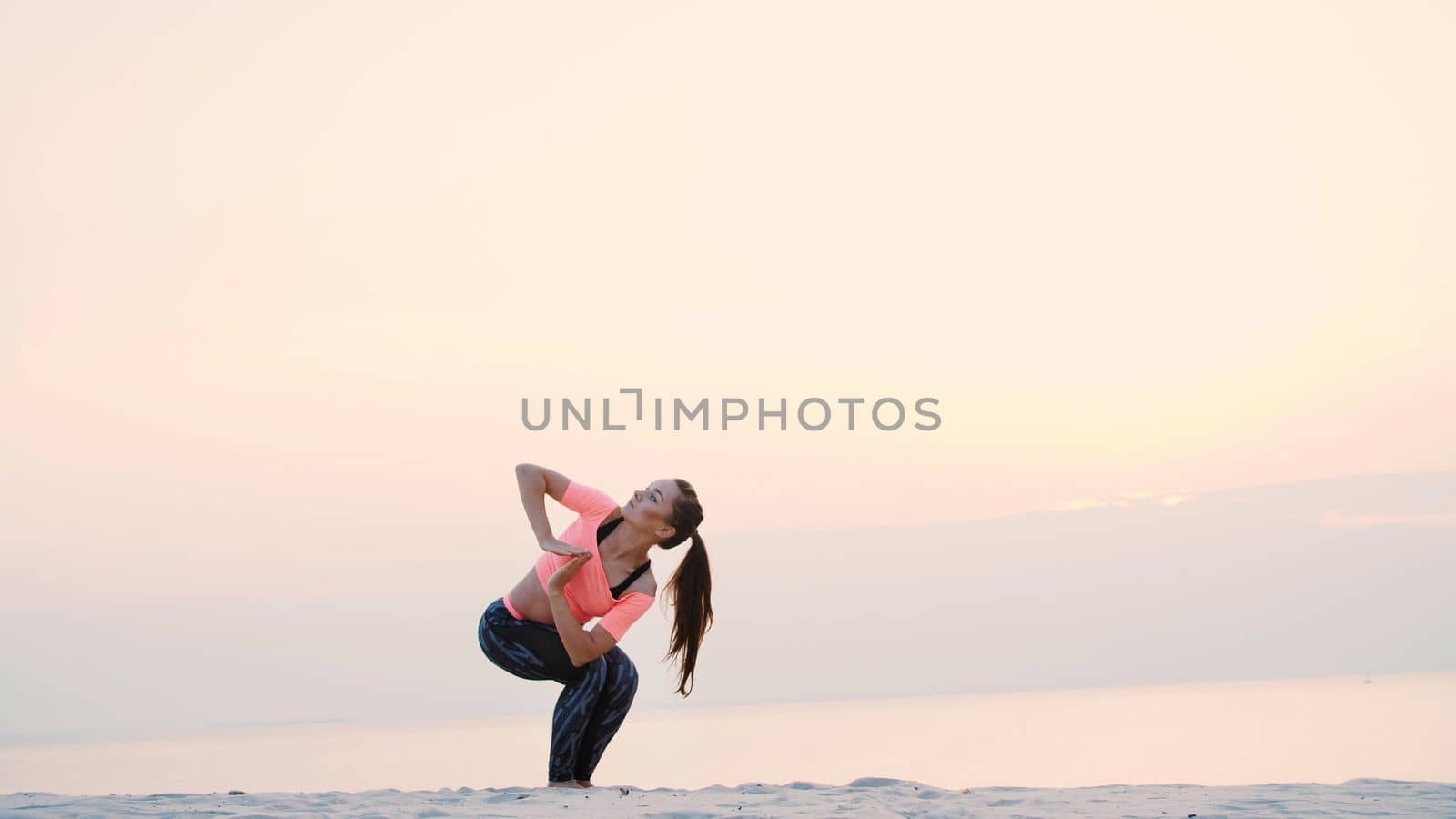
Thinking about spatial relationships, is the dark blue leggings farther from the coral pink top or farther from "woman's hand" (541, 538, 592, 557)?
"woman's hand" (541, 538, 592, 557)

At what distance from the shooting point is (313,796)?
5.16 metres

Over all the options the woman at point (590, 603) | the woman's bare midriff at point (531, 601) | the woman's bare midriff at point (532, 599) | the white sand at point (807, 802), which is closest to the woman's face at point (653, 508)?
the woman at point (590, 603)

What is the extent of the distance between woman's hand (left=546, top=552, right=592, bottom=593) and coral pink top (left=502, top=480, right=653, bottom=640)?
0.03 m

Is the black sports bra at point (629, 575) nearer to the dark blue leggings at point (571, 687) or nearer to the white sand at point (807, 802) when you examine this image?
the dark blue leggings at point (571, 687)

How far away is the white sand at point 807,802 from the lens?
463 cm

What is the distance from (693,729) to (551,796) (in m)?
9.15

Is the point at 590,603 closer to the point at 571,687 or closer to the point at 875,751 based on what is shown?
the point at 571,687

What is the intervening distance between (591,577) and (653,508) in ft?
1.16

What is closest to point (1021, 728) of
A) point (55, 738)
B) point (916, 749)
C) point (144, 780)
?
point (916, 749)

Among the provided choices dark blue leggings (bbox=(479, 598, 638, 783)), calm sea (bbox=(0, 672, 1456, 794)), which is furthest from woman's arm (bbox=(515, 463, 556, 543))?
calm sea (bbox=(0, 672, 1456, 794))

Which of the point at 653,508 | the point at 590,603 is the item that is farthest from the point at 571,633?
the point at 653,508

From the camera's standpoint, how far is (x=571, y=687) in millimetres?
5656

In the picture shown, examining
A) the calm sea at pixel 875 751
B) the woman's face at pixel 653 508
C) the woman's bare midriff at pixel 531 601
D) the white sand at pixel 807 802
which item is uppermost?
the woman's face at pixel 653 508

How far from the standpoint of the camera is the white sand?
463 centimetres
